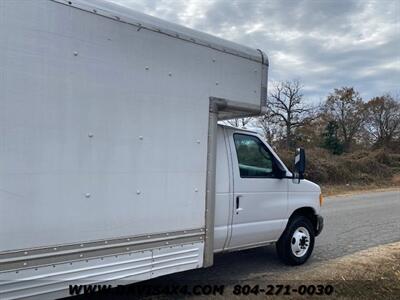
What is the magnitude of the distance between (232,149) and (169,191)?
4.61ft

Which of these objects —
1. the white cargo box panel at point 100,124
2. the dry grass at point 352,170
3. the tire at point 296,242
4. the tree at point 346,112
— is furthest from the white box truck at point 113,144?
the tree at point 346,112

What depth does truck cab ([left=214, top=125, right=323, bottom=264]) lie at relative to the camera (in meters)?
5.63

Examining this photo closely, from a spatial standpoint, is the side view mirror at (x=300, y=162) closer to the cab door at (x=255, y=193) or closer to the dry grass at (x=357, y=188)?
the cab door at (x=255, y=193)

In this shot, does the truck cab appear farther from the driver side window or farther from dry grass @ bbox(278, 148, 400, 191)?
dry grass @ bbox(278, 148, 400, 191)

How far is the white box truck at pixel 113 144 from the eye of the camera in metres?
3.65

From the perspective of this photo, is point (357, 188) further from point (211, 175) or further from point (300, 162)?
point (211, 175)

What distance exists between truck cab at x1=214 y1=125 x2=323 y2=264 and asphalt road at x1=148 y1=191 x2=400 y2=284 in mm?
481

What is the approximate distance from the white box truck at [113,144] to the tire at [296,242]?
118 centimetres

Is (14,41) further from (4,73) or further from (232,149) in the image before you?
(232,149)

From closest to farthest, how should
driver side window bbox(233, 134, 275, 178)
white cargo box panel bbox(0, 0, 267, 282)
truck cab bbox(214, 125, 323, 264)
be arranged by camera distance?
white cargo box panel bbox(0, 0, 267, 282), truck cab bbox(214, 125, 323, 264), driver side window bbox(233, 134, 275, 178)

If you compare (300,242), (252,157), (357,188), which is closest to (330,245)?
(300,242)

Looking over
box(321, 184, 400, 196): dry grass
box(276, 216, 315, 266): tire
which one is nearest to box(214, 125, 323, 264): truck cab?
box(276, 216, 315, 266): tire

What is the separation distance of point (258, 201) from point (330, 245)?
3.15 m

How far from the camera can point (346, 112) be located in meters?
53.1
